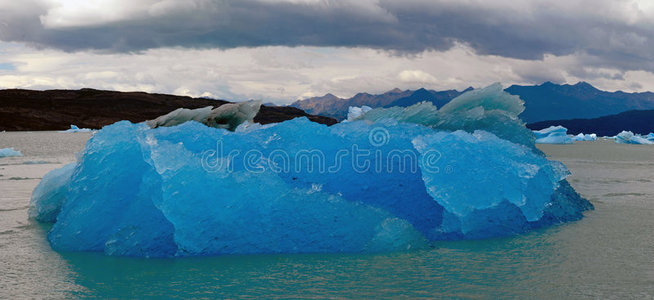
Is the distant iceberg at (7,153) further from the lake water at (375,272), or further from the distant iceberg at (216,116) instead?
the lake water at (375,272)

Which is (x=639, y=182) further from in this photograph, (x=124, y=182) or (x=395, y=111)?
(x=124, y=182)

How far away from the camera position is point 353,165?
5109mm

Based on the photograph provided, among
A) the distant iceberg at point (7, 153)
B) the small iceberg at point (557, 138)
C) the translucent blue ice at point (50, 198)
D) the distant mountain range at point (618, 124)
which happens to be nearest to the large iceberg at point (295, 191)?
the translucent blue ice at point (50, 198)

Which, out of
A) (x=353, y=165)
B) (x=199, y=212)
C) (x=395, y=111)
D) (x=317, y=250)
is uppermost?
(x=395, y=111)

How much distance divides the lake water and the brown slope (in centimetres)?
5928

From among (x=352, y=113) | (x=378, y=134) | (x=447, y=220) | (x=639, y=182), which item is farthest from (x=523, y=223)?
(x=352, y=113)

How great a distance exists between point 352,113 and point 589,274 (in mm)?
11527

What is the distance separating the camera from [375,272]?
3607 mm

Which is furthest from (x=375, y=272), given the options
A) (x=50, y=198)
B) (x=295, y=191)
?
(x=50, y=198)

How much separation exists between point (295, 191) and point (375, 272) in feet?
3.69

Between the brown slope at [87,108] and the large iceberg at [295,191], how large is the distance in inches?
2298

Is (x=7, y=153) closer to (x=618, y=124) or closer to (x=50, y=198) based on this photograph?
(x=50, y=198)

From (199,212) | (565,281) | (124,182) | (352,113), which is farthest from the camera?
(352,113)

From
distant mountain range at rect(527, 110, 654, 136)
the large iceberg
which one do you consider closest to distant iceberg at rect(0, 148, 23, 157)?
the large iceberg
